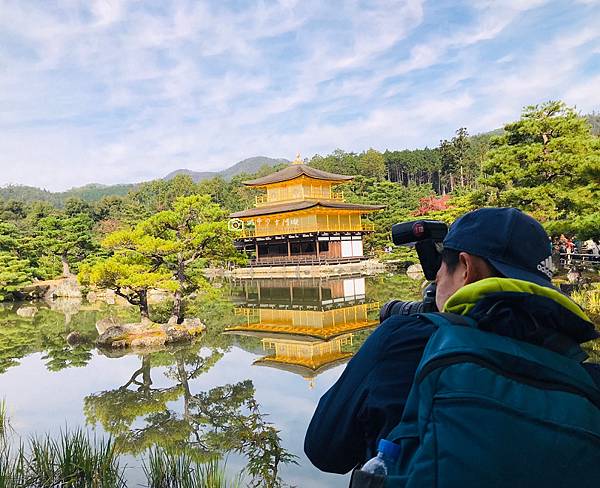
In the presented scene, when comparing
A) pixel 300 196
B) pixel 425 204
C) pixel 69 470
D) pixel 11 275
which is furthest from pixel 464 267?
pixel 425 204

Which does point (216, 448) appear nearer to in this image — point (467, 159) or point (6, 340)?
point (6, 340)

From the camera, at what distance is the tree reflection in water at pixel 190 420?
Result: 3.86m

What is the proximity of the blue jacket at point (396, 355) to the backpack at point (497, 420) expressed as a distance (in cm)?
4

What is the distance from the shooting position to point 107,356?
7531 mm

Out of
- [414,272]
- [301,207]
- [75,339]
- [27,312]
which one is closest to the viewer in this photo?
[75,339]

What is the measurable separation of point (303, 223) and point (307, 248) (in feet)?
3.74

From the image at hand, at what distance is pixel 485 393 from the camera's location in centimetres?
67

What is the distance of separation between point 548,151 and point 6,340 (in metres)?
11.4

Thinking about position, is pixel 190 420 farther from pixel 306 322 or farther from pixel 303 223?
pixel 303 223

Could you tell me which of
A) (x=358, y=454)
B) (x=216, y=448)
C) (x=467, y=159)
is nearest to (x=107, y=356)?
(x=216, y=448)

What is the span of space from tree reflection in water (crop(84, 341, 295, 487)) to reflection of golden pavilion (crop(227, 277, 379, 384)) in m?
1.17

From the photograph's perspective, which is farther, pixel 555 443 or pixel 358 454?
pixel 358 454

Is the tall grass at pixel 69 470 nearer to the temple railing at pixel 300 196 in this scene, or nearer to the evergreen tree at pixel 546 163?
the evergreen tree at pixel 546 163

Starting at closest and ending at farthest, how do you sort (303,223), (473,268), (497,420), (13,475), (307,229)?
1. (497,420)
2. (473,268)
3. (13,475)
4. (307,229)
5. (303,223)
